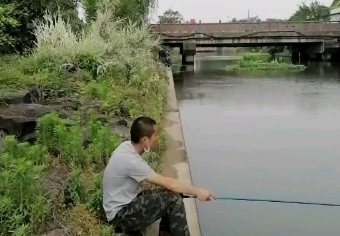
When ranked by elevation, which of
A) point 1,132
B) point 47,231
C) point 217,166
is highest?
point 1,132

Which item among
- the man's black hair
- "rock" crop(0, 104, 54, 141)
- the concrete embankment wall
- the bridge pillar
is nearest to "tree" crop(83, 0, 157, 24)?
the bridge pillar

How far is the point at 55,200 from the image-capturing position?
353 centimetres

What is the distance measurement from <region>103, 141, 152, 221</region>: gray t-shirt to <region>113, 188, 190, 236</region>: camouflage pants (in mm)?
56

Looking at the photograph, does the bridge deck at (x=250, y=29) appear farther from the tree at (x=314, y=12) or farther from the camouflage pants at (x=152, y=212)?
the camouflage pants at (x=152, y=212)

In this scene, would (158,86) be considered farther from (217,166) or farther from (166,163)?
(166,163)

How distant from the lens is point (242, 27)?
30.8 meters

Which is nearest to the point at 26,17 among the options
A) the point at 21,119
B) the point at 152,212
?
the point at 21,119

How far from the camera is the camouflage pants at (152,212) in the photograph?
3574 millimetres

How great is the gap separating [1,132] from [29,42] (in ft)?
28.8

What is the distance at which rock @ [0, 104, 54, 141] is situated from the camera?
5.15 meters

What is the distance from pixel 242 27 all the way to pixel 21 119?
26782 mm

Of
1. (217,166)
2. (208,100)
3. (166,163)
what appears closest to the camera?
(166,163)

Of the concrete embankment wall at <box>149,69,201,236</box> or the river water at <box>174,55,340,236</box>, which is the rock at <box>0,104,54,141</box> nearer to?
the concrete embankment wall at <box>149,69,201,236</box>

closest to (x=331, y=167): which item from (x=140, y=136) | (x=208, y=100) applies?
(x=140, y=136)
